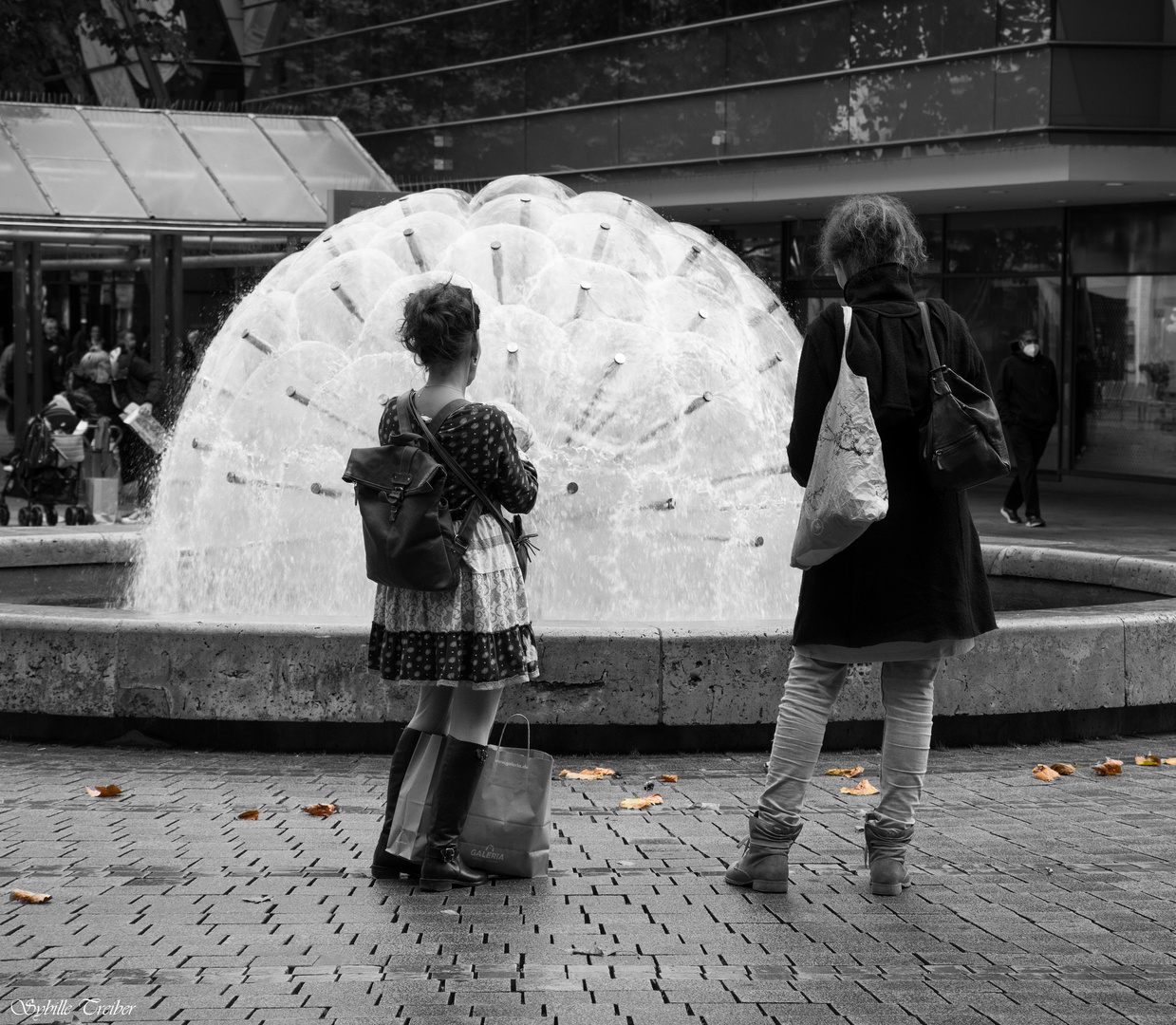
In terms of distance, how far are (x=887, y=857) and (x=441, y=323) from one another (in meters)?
1.80

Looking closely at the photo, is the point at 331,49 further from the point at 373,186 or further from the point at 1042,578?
the point at 1042,578

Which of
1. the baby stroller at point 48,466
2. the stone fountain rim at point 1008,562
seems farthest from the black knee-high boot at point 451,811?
the baby stroller at point 48,466

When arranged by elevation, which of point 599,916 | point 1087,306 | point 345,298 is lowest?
point 599,916

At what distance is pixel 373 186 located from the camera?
806 inches

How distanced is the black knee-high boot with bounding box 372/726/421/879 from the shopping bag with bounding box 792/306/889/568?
1.16 m

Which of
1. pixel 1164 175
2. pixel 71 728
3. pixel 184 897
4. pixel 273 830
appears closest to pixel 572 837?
pixel 273 830

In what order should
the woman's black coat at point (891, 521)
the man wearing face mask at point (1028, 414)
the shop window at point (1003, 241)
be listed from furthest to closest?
the shop window at point (1003, 241) → the man wearing face mask at point (1028, 414) → the woman's black coat at point (891, 521)

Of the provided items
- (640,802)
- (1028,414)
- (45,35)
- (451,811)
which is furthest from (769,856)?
(45,35)

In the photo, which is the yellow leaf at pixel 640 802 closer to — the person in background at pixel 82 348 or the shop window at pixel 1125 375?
the person in background at pixel 82 348

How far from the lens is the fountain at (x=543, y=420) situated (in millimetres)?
7812

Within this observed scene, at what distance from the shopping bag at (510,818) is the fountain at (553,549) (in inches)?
64.3

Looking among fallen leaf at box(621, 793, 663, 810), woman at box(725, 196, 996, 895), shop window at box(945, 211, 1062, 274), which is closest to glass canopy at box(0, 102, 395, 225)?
shop window at box(945, 211, 1062, 274)

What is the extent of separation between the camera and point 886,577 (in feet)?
14.6

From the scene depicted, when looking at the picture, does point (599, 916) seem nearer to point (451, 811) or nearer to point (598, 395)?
point (451, 811)
